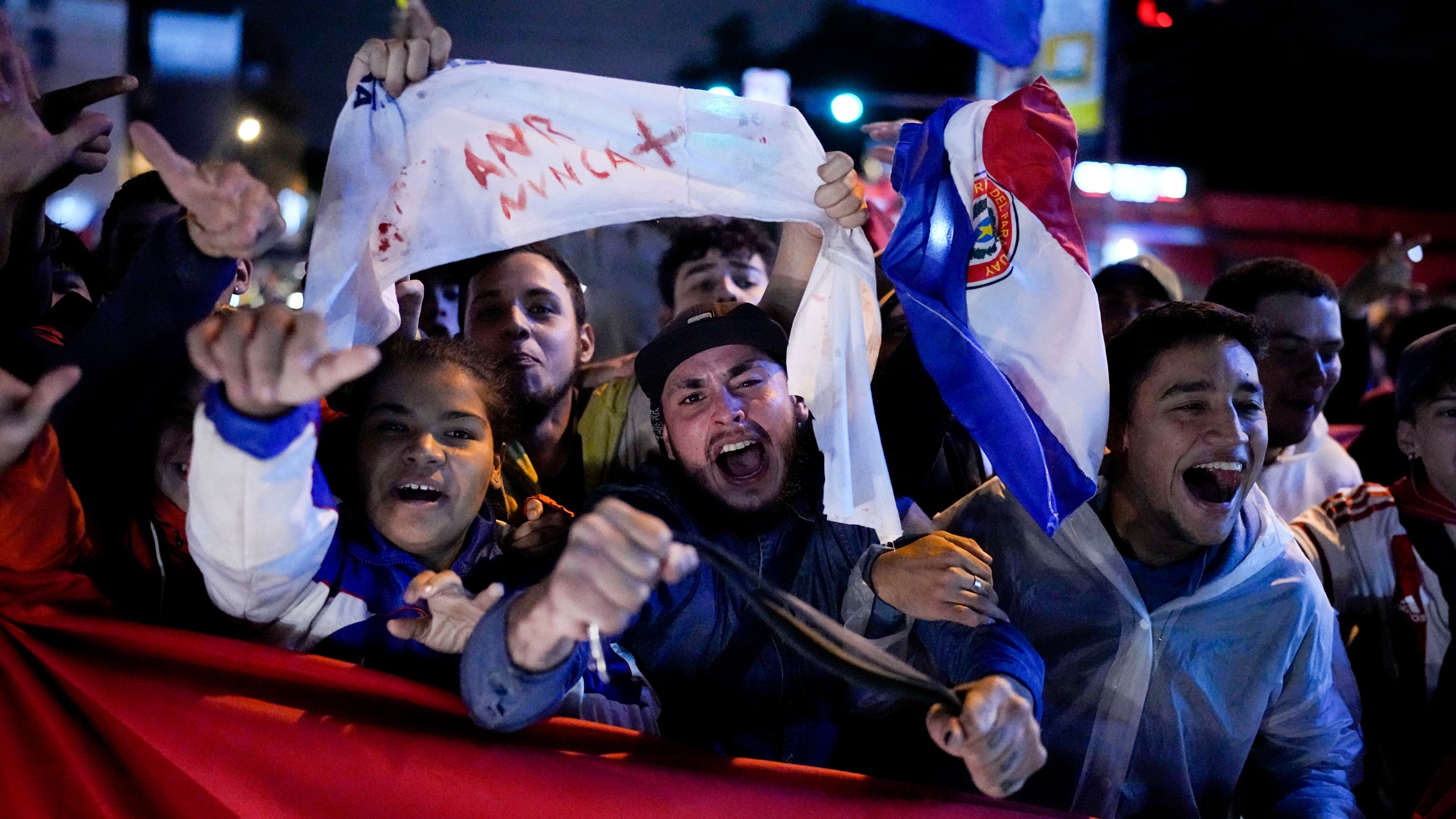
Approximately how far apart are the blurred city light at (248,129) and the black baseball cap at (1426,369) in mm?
14692

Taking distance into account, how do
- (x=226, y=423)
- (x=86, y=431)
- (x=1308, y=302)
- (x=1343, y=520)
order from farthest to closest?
(x=1308, y=302) → (x=1343, y=520) → (x=86, y=431) → (x=226, y=423)

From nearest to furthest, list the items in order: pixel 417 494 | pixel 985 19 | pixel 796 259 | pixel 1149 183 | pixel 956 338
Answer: pixel 417 494 → pixel 956 338 → pixel 796 259 → pixel 985 19 → pixel 1149 183

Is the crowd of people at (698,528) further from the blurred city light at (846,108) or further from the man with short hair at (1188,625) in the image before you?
the blurred city light at (846,108)

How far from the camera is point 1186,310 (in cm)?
287

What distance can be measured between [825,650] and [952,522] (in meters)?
1.05

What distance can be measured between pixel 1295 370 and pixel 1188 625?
4.52ft

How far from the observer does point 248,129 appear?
17.0 metres

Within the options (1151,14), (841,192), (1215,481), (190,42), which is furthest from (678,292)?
(190,42)

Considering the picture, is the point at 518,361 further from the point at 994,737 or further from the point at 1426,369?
the point at 1426,369

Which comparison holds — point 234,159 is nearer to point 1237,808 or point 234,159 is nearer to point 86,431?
point 86,431

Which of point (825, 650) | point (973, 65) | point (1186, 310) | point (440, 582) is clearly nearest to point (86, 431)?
point (440, 582)

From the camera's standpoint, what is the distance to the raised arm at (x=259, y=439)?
1.89 metres

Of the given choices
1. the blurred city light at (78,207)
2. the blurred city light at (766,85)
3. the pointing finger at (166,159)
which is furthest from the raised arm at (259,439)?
the blurred city light at (78,207)

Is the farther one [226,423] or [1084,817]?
[1084,817]
